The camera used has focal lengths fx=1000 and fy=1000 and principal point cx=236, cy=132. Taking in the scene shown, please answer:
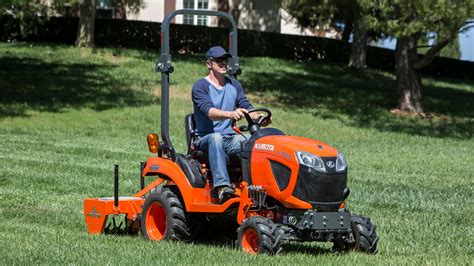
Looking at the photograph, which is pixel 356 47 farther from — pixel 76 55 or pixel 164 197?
pixel 164 197

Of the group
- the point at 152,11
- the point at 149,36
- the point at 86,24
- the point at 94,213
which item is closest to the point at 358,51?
the point at 149,36

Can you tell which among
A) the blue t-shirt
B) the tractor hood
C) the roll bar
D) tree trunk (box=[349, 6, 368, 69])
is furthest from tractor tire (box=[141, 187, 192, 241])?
tree trunk (box=[349, 6, 368, 69])

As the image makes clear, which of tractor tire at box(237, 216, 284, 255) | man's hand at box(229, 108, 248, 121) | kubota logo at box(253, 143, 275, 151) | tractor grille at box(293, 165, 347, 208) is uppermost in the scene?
man's hand at box(229, 108, 248, 121)

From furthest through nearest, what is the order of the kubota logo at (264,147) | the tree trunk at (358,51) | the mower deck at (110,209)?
the tree trunk at (358,51) → the mower deck at (110,209) → the kubota logo at (264,147)

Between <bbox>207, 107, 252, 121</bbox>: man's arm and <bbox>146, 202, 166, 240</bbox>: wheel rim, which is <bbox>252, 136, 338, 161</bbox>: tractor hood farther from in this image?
<bbox>146, 202, 166, 240</bbox>: wheel rim

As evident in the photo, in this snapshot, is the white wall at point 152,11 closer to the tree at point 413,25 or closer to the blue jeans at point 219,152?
the tree at point 413,25

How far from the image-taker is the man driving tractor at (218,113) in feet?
30.6

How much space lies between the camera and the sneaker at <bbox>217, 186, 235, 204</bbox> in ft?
30.5

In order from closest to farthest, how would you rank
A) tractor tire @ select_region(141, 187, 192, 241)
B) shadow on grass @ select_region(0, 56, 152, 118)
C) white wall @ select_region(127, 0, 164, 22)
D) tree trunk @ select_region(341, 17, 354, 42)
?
1. tractor tire @ select_region(141, 187, 192, 241)
2. shadow on grass @ select_region(0, 56, 152, 118)
3. white wall @ select_region(127, 0, 164, 22)
4. tree trunk @ select_region(341, 17, 354, 42)

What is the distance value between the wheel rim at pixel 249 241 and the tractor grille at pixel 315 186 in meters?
0.55

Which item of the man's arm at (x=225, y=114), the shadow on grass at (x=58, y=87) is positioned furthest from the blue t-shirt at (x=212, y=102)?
the shadow on grass at (x=58, y=87)

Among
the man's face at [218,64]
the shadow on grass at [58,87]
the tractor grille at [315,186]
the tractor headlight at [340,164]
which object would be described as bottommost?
the shadow on grass at [58,87]

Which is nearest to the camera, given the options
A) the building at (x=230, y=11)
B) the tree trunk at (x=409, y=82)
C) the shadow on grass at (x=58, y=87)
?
the shadow on grass at (x=58, y=87)

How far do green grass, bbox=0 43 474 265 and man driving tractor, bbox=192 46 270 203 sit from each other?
0.74 metres
